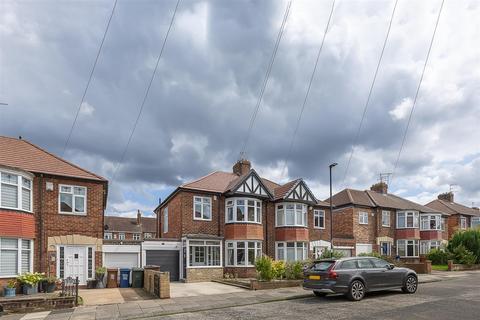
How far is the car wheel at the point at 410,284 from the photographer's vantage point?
15.3 metres

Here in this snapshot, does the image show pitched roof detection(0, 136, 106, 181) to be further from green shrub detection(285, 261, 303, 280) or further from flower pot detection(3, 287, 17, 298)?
green shrub detection(285, 261, 303, 280)

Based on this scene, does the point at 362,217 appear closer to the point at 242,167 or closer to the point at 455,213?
the point at 242,167

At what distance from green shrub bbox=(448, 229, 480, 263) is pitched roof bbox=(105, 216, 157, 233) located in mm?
43054

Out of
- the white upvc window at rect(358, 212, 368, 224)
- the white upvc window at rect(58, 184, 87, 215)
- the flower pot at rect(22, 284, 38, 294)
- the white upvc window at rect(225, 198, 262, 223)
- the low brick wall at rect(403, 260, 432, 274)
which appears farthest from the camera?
the white upvc window at rect(358, 212, 368, 224)

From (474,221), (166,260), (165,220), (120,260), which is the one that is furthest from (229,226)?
(474,221)

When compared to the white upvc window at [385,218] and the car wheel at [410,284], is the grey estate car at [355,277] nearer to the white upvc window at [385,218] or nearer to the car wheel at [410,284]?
the car wheel at [410,284]

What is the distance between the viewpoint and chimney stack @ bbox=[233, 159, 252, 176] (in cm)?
2939

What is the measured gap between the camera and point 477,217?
47.4m

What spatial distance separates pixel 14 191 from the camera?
17.6 m

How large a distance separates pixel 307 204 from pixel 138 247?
471 inches

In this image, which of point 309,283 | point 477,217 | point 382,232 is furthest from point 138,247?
point 477,217

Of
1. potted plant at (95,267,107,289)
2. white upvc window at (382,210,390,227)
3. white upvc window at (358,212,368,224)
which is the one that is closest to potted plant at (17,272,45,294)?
potted plant at (95,267,107,289)

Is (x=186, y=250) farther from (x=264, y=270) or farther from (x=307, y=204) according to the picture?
(x=307, y=204)

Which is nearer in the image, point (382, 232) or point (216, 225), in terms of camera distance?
point (216, 225)
